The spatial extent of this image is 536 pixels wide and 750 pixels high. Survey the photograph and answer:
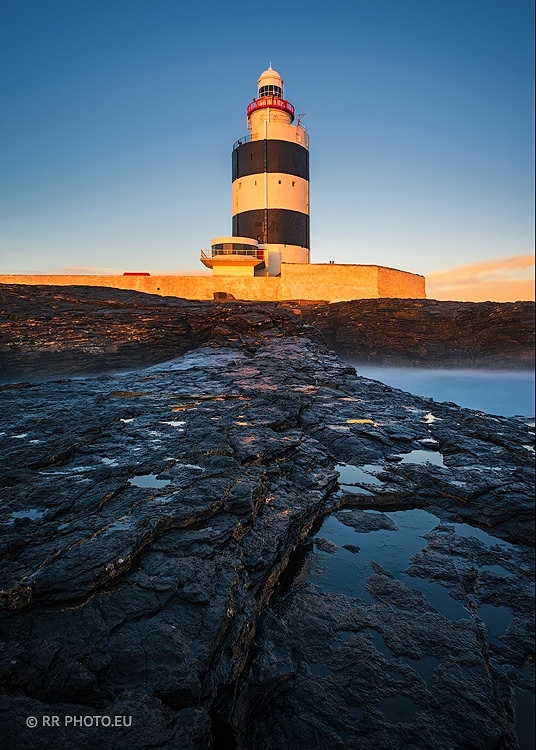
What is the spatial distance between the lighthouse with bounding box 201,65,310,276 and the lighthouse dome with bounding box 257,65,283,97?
3.86ft

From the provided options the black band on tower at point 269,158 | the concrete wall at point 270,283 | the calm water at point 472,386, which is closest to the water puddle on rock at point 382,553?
the calm water at point 472,386

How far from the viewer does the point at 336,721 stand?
5.90 ft

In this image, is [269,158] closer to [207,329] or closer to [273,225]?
[273,225]

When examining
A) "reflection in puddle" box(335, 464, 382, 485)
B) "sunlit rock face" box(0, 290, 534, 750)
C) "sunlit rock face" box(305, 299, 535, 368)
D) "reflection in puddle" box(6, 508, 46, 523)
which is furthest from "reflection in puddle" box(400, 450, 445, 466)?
"sunlit rock face" box(305, 299, 535, 368)

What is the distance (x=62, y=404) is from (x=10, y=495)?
2775mm

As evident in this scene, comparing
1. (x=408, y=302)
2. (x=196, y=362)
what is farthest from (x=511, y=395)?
(x=196, y=362)

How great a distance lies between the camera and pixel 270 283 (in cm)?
2528

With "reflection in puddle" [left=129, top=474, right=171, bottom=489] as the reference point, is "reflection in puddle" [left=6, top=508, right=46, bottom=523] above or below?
below

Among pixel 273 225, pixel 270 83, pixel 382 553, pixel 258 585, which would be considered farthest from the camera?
pixel 270 83

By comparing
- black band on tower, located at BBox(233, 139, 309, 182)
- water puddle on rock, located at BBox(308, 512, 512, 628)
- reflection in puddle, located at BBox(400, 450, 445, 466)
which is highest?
black band on tower, located at BBox(233, 139, 309, 182)

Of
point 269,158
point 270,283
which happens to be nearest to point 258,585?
point 270,283

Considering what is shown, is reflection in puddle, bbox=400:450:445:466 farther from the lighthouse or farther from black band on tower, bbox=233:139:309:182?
black band on tower, bbox=233:139:309:182

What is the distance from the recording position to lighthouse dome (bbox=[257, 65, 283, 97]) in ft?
95.3

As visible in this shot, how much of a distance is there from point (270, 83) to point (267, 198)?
28.6ft
